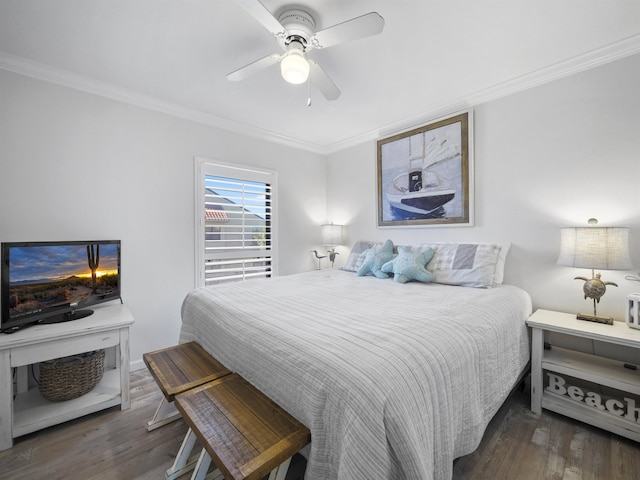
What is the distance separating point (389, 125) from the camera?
3238 mm

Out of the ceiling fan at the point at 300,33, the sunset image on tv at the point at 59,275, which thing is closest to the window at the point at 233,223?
the sunset image on tv at the point at 59,275

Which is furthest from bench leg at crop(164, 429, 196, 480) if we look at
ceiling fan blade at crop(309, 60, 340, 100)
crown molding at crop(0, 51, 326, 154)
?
crown molding at crop(0, 51, 326, 154)

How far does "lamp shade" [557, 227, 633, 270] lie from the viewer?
5.59 ft

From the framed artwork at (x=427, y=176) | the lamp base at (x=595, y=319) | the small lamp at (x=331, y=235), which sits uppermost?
the framed artwork at (x=427, y=176)

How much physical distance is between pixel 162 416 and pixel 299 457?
94 centimetres

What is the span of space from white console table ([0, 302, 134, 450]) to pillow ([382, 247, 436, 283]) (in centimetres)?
216

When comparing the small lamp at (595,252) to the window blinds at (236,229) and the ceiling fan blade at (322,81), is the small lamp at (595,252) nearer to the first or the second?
the ceiling fan blade at (322,81)

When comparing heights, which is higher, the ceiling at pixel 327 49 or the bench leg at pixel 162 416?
the ceiling at pixel 327 49

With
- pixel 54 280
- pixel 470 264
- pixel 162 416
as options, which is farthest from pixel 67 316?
pixel 470 264

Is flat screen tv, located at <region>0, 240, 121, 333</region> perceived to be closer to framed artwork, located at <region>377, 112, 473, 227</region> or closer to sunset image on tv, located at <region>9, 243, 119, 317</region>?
sunset image on tv, located at <region>9, 243, 119, 317</region>

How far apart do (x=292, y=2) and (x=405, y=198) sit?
7.12 feet

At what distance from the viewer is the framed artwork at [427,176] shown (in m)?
2.68

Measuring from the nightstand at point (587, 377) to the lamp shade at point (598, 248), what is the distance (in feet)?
1.30

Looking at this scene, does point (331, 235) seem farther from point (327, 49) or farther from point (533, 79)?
point (533, 79)
